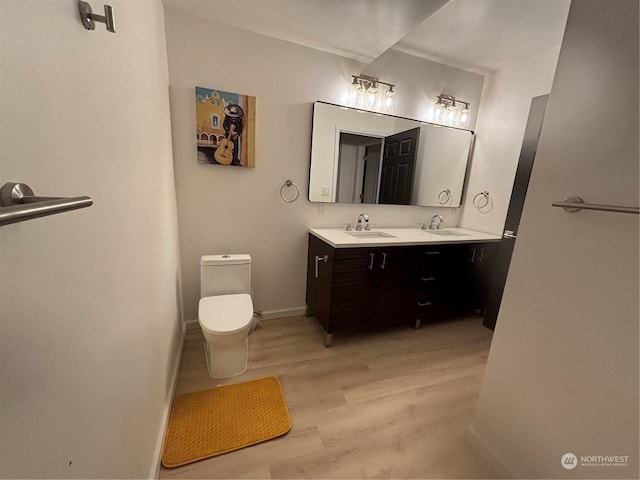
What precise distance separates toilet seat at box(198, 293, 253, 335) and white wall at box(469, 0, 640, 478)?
1.43m

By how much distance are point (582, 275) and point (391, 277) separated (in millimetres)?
1240

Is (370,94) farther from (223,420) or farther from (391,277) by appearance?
(223,420)

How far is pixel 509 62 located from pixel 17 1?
3.28 m

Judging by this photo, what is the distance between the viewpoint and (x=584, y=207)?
2.73ft

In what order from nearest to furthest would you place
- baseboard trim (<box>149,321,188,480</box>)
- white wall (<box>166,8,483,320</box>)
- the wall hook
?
the wall hook < baseboard trim (<box>149,321,188,480</box>) < white wall (<box>166,8,483,320</box>)

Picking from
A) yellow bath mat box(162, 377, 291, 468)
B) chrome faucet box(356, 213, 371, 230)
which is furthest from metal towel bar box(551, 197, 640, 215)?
yellow bath mat box(162, 377, 291, 468)

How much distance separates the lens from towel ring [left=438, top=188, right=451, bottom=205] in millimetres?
2754

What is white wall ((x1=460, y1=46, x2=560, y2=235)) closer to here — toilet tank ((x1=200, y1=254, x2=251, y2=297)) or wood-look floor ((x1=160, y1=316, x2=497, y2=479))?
wood-look floor ((x1=160, y1=316, x2=497, y2=479))

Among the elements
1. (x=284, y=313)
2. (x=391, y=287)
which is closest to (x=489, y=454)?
(x=391, y=287)

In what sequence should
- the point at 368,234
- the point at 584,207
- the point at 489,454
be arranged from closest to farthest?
the point at 584,207, the point at 489,454, the point at 368,234

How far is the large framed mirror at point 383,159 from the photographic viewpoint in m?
2.22

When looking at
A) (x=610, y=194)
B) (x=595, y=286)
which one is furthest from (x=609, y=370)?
(x=610, y=194)

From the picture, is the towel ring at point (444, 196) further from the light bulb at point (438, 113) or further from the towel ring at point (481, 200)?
the light bulb at point (438, 113)

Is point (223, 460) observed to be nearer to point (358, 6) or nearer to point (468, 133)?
point (358, 6)
